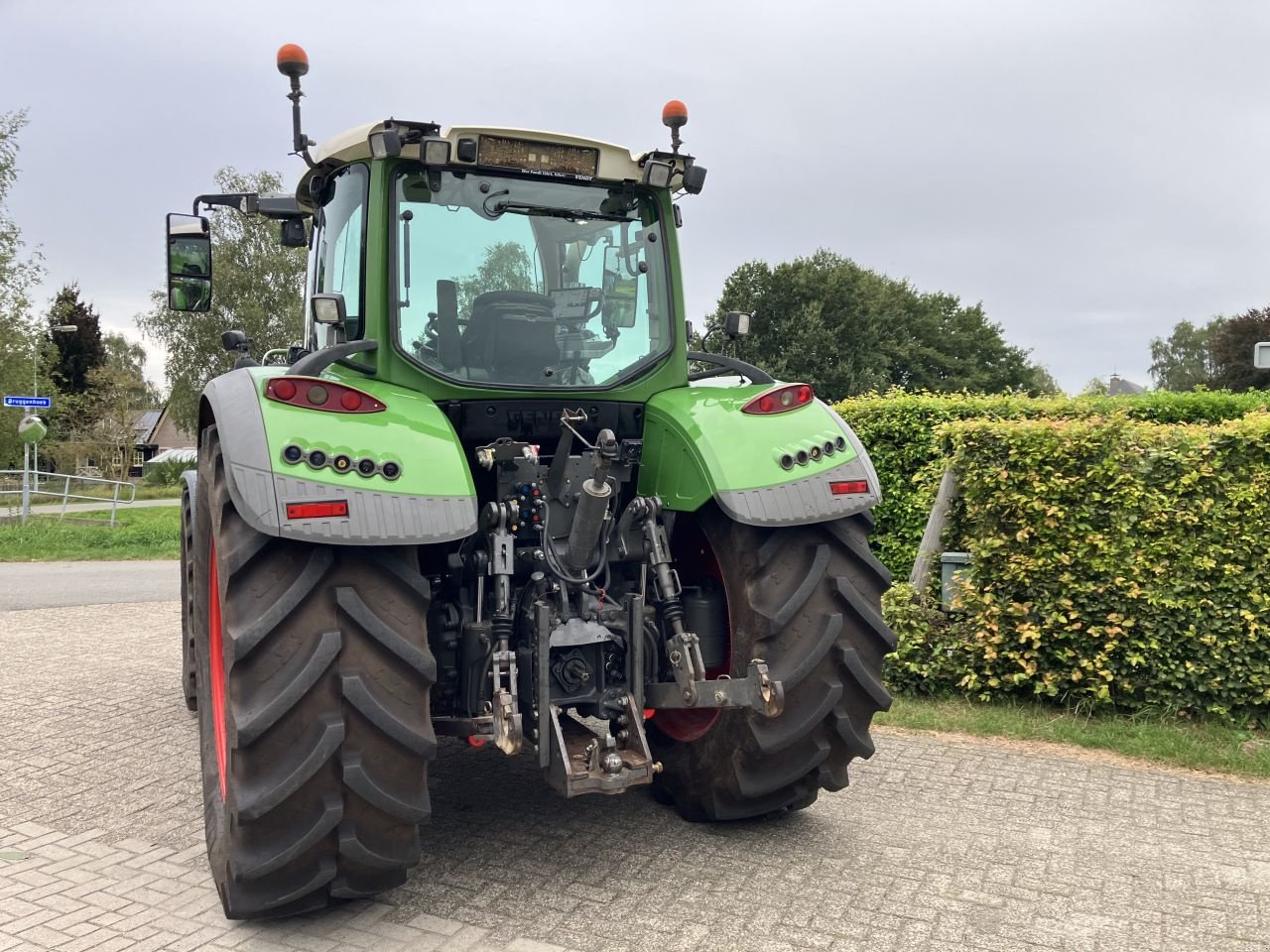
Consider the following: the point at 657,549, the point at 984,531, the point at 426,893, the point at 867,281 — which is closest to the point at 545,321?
the point at 657,549

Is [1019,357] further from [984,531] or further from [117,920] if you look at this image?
[117,920]

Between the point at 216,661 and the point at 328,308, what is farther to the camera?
the point at 216,661

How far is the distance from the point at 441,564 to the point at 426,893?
1.13 meters

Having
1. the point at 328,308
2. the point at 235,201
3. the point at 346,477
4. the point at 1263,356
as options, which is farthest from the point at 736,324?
the point at 1263,356

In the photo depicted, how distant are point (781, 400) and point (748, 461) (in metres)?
0.42

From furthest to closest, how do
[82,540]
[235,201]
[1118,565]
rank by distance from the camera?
1. [82,540]
2. [1118,565]
3. [235,201]

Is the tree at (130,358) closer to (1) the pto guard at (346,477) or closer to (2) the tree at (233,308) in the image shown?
(2) the tree at (233,308)

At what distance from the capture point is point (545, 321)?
4.20m

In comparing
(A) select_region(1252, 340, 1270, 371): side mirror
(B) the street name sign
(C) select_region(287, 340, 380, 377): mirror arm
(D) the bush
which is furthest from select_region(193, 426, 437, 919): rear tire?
Result: (B) the street name sign

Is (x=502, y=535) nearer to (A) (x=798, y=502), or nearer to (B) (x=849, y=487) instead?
(A) (x=798, y=502)

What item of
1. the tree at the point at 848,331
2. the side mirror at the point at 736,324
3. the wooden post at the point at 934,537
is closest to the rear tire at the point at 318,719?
the side mirror at the point at 736,324

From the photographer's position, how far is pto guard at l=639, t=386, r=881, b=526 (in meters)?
3.74

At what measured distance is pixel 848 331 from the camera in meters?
43.4

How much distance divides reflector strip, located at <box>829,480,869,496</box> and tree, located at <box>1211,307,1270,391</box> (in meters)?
47.7
